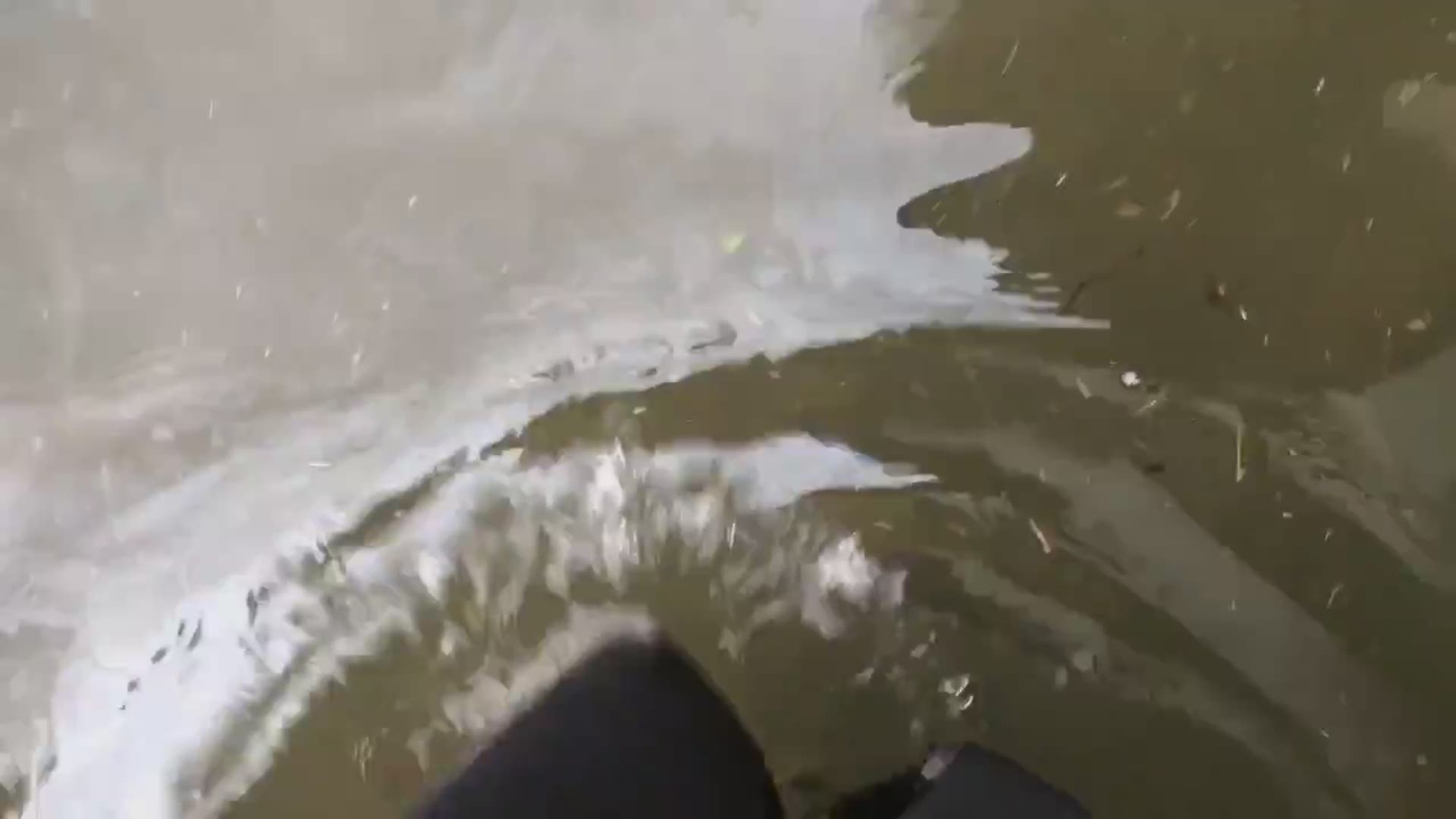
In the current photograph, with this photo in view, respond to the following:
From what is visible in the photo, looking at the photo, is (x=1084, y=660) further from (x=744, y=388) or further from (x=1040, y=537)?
(x=744, y=388)

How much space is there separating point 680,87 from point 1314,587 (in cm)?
49

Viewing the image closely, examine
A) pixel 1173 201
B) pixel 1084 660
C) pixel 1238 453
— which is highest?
pixel 1173 201

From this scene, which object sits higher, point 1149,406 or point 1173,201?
point 1173,201

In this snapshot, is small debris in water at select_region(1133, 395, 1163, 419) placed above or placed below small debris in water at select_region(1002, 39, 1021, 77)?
below

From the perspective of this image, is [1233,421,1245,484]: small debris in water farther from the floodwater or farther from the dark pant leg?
the dark pant leg

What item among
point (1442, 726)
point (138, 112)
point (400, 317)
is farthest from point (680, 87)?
point (1442, 726)

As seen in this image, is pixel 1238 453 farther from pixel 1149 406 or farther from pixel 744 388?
pixel 744 388

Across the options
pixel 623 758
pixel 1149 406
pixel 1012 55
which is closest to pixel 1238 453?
pixel 1149 406

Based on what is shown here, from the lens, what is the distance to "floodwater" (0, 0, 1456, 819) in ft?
2.26

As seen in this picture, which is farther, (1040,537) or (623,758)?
(1040,537)

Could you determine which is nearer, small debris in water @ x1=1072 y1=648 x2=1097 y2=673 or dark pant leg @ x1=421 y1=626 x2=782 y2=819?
dark pant leg @ x1=421 y1=626 x2=782 y2=819

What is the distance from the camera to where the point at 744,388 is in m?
0.74

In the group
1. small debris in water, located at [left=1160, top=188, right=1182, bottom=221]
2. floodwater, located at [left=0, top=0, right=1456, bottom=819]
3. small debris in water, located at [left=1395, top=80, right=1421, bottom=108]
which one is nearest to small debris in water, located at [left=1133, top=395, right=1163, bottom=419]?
floodwater, located at [left=0, top=0, right=1456, bottom=819]

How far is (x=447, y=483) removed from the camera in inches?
29.4
